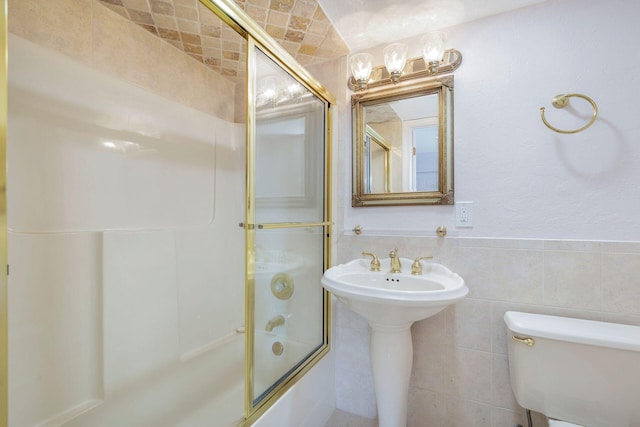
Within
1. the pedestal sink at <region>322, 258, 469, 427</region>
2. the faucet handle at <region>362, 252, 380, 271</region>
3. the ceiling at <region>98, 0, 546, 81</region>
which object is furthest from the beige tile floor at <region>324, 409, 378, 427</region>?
the ceiling at <region>98, 0, 546, 81</region>

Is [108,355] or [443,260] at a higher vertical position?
[443,260]

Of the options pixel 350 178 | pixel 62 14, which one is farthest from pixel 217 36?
pixel 350 178

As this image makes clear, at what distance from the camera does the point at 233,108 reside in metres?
1.88

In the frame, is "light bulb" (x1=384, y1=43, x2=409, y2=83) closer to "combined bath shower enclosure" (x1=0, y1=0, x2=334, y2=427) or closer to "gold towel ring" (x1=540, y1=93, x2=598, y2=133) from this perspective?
"combined bath shower enclosure" (x1=0, y1=0, x2=334, y2=427)

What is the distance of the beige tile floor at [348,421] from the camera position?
4.95 ft

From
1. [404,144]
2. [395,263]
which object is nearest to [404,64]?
[404,144]

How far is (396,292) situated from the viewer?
3.25 feet

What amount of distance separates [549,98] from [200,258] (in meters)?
1.90

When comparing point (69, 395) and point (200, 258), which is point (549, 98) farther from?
point (69, 395)

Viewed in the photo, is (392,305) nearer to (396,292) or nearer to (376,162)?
(396,292)

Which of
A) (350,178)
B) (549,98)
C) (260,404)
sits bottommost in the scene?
(260,404)

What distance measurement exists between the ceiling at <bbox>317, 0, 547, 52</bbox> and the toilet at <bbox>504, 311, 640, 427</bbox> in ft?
4.57

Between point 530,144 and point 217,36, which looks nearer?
point 530,144

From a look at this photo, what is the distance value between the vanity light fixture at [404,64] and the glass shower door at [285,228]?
27cm
